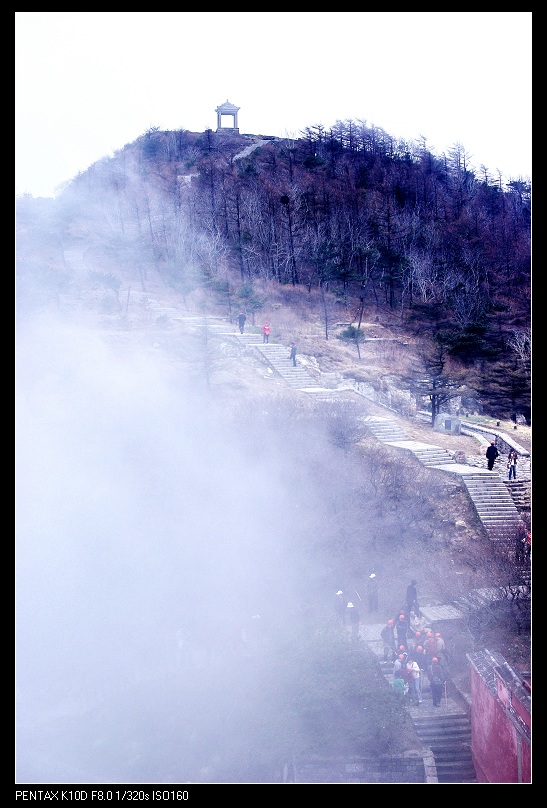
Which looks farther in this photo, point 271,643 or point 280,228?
point 280,228

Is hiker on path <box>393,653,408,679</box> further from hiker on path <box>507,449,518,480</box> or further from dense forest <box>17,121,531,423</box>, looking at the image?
dense forest <box>17,121,531,423</box>

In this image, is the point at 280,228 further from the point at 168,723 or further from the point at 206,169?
the point at 168,723

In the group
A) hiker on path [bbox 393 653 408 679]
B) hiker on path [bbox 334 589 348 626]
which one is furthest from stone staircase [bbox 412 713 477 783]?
hiker on path [bbox 334 589 348 626]

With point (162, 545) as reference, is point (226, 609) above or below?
below

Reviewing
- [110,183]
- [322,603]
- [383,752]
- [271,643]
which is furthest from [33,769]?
[110,183]

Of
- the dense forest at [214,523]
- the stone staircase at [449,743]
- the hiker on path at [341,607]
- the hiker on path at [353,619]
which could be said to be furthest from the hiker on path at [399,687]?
the hiker on path at [341,607]

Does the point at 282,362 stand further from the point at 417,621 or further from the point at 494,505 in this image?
the point at 417,621

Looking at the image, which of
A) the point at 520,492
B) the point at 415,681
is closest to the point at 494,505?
the point at 520,492

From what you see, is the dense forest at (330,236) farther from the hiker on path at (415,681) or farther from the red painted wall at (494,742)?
the red painted wall at (494,742)
